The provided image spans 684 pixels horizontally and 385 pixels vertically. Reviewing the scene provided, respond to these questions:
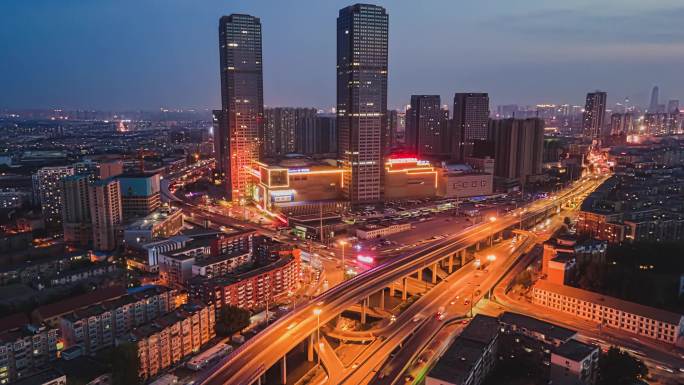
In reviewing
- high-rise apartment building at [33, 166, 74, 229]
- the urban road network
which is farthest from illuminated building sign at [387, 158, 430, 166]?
high-rise apartment building at [33, 166, 74, 229]

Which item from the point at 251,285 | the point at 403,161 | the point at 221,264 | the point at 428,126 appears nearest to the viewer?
the point at 251,285

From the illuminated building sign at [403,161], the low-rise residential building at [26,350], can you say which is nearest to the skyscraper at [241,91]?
the illuminated building sign at [403,161]

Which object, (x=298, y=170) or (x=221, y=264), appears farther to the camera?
(x=298, y=170)

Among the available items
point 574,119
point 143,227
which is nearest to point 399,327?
point 143,227

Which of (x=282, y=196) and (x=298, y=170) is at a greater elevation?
(x=298, y=170)

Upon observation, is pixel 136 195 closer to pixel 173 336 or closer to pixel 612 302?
pixel 173 336

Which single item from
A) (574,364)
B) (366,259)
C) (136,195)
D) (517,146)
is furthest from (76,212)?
(517,146)

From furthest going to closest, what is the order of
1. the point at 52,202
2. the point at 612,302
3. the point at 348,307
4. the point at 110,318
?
the point at 52,202, the point at 612,302, the point at 348,307, the point at 110,318
